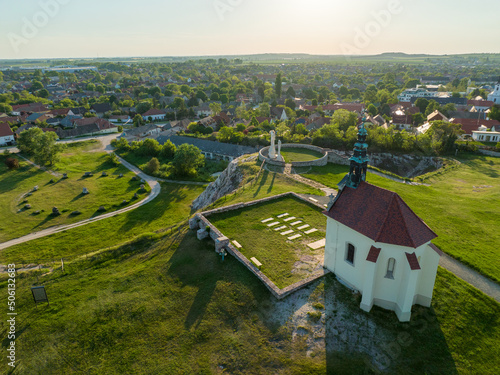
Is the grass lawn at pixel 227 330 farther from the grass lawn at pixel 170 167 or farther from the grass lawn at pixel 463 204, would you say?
the grass lawn at pixel 170 167

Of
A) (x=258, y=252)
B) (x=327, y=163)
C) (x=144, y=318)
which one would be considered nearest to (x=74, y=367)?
(x=144, y=318)

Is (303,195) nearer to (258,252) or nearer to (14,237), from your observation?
(258,252)

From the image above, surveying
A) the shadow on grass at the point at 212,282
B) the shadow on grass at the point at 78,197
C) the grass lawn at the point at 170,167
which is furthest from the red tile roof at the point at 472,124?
the shadow on grass at the point at 78,197

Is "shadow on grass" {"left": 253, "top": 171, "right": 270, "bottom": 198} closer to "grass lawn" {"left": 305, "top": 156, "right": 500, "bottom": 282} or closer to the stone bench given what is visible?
"grass lawn" {"left": 305, "top": 156, "right": 500, "bottom": 282}

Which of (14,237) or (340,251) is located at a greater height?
(340,251)

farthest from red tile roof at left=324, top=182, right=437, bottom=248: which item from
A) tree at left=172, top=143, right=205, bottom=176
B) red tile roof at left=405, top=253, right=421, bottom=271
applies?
tree at left=172, top=143, right=205, bottom=176

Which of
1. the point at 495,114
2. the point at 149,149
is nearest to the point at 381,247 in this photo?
the point at 149,149

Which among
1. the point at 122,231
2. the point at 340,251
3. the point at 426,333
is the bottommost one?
the point at 122,231
